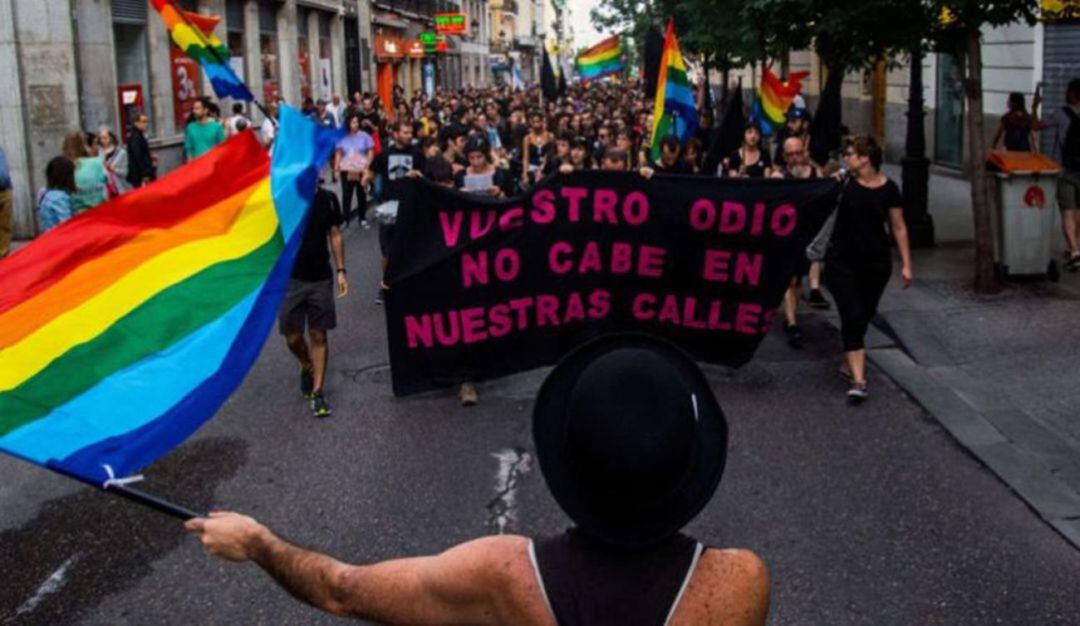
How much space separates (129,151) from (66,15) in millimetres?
2449

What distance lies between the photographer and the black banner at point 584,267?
26.6ft

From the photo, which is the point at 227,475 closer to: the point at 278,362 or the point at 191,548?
the point at 191,548

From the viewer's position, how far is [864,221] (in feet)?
27.2

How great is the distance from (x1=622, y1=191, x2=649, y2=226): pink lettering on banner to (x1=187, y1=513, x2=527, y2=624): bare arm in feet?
19.6

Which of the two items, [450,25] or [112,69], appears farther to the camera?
[450,25]

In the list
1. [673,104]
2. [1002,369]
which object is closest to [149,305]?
[1002,369]

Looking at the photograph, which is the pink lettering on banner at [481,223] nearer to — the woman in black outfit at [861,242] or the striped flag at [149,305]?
the woman in black outfit at [861,242]

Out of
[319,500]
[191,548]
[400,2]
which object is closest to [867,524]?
[319,500]

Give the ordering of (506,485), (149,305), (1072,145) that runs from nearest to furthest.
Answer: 1. (149,305)
2. (506,485)
3. (1072,145)

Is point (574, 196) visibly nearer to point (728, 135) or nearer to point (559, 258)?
point (559, 258)

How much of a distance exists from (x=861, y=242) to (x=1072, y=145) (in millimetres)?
5082

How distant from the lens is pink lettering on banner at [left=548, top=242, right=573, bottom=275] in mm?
8164

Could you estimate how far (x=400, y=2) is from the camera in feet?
168

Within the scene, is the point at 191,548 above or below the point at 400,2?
below
